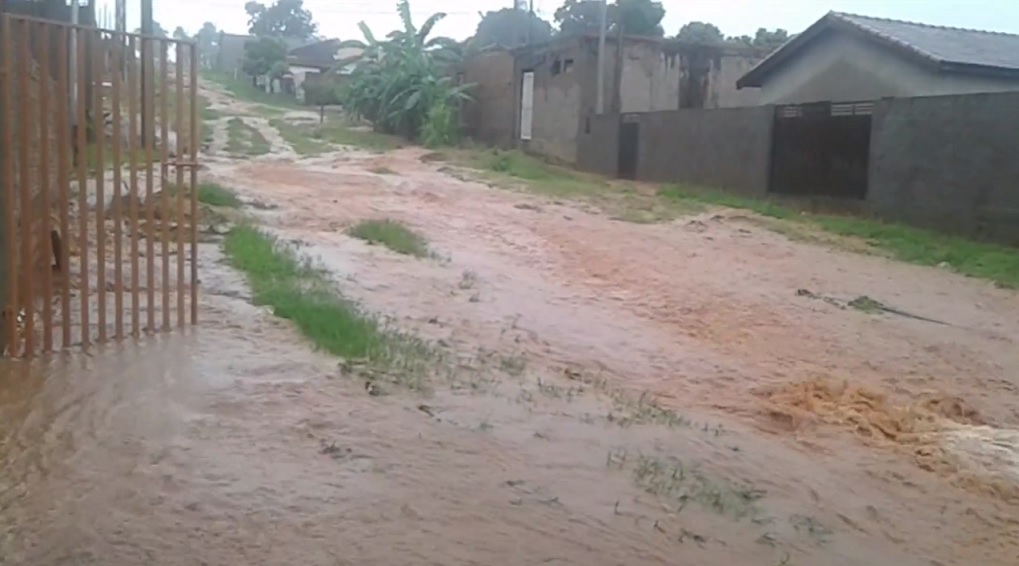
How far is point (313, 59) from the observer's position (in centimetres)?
5781

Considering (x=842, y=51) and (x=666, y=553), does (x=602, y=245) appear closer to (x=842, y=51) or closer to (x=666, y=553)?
(x=666, y=553)

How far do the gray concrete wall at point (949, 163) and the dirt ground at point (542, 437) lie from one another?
3.87m

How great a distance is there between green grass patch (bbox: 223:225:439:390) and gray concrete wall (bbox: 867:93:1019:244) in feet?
30.7

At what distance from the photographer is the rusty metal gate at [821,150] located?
16.5 metres

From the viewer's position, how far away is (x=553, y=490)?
14.2 feet

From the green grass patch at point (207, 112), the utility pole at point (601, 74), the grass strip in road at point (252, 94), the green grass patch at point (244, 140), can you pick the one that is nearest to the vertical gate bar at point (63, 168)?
the green grass patch at point (244, 140)

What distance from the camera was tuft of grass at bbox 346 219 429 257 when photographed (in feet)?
38.3

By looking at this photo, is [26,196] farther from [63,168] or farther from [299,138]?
[299,138]

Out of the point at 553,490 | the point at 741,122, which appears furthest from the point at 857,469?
the point at 741,122

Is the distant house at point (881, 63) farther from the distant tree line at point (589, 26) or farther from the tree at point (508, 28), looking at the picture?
the tree at point (508, 28)

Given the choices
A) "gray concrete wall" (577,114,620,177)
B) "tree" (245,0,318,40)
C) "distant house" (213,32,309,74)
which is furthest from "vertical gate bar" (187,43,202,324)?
"tree" (245,0,318,40)

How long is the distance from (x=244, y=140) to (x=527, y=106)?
26.9 feet

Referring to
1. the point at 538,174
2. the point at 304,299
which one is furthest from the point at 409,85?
the point at 304,299

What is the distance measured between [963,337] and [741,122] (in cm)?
1095
